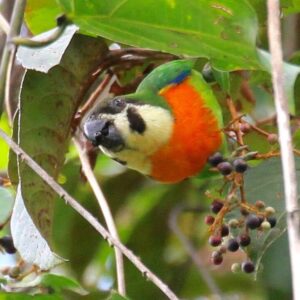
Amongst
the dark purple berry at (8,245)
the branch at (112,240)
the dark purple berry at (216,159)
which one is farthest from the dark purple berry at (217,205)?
the dark purple berry at (8,245)

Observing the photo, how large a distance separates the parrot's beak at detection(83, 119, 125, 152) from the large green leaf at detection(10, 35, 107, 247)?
0.06 meters

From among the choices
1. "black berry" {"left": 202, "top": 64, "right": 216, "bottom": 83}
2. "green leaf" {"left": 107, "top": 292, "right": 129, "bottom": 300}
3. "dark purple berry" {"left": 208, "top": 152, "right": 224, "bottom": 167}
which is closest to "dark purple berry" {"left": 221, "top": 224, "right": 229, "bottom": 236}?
"dark purple berry" {"left": 208, "top": 152, "right": 224, "bottom": 167}

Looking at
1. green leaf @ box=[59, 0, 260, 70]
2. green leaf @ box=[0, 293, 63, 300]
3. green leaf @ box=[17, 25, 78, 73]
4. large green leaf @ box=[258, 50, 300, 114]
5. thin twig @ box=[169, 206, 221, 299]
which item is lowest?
thin twig @ box=[169, 206, 221, 299]

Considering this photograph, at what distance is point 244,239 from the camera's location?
1251 millimetres

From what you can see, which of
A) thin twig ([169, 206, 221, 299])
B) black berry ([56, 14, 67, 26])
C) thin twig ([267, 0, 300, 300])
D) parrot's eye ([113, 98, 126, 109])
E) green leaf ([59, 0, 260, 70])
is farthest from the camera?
thin twig ([169, 206, 221, 299])

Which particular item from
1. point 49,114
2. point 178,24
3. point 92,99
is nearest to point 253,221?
point 178,24

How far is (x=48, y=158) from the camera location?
1.42 m

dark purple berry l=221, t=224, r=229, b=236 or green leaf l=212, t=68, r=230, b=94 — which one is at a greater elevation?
green leaf l=212, t=68, r=230, b=94

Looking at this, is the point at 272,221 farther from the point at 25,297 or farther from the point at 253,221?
the point at 25,297

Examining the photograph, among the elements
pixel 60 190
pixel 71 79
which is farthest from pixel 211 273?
pixel 60 190

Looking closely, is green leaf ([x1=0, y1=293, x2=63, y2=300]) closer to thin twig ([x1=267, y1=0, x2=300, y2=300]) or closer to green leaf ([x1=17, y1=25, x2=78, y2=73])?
green leaf ([x1=17, y1=25, x2=78, y2=73])

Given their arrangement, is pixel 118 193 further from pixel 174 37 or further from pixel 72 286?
pixel 174 37

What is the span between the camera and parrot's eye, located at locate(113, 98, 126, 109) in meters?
1.47

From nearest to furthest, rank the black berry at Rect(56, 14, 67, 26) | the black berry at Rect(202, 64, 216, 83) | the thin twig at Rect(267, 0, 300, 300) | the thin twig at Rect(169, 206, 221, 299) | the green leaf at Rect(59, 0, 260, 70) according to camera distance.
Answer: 1. the thin twig at Rect(267, 0, 300, 300)
2. the black berry at Rect(56, 14, 67, 26)
3. the green leaf at Rect(59, 0, 260, 70)
4. the black berry at Rect(202, 64, 216, 83)
5. the thin twig at Rect(169, 206, 221, 299)
